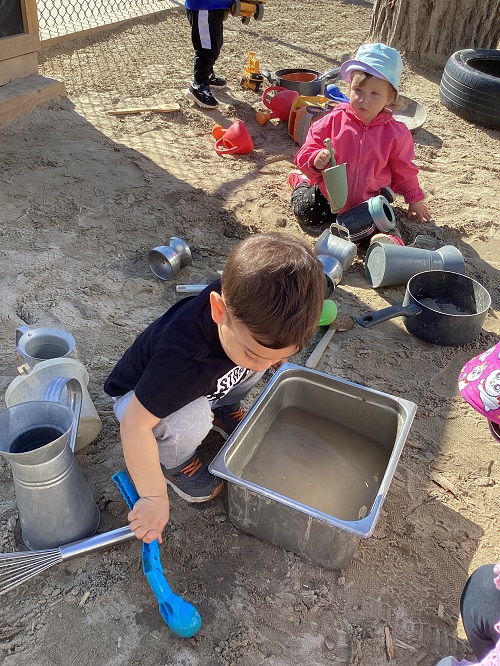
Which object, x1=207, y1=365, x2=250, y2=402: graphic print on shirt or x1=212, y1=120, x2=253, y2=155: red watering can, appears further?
x1=212, y1=120, x2=253, y2=155: red watering can

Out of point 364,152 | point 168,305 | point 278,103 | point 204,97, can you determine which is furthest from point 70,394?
point 204,97

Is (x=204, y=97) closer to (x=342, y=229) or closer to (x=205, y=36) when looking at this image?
(x=205, y=36)

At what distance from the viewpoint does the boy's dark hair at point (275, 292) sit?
1211mm

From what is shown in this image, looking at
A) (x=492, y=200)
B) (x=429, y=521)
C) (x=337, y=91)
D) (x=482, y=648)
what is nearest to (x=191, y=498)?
(x=429, y=521)

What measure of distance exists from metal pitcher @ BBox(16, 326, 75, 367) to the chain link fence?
14.9 ft

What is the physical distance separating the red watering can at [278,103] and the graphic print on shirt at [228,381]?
10.8ft

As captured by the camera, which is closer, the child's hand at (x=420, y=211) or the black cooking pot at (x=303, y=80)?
the child's hand at (x=420, y=211)

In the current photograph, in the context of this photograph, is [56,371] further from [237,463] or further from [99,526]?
[237,463]

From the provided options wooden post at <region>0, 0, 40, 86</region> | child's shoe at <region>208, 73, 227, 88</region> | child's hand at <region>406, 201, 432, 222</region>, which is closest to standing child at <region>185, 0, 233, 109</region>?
child's shoe at <region>208, 73, 227, 88</region>

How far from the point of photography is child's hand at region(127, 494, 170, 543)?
4.71 ft

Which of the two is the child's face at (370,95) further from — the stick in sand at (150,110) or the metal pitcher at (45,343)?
the metal pitcher at (45,343)

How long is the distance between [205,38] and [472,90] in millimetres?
2210

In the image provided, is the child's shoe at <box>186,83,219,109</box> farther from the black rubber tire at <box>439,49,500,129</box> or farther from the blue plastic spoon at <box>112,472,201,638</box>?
the blue plastic spoon at <box>112,472,201,638</box>

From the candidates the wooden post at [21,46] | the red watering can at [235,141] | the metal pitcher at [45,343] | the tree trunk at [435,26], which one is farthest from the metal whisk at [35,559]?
the tree trunk at [435,26]
